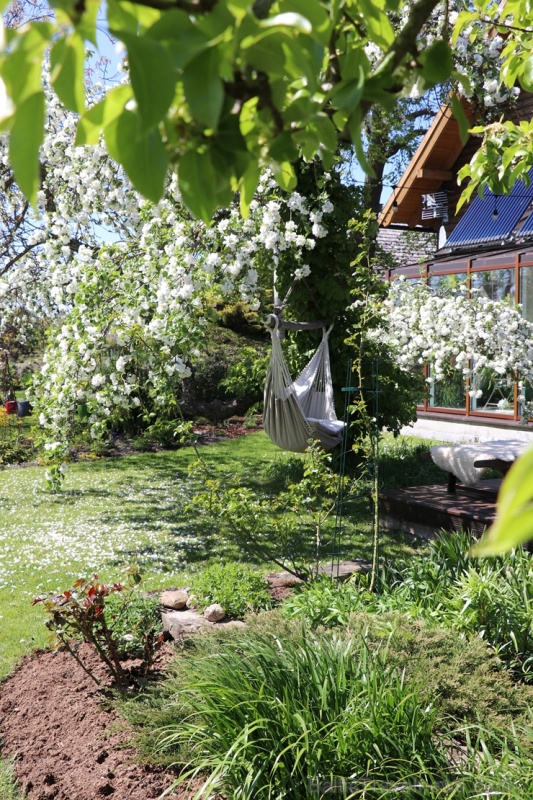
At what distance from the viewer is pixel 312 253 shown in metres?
7.97

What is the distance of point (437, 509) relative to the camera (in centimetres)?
632

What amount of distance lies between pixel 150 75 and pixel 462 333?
296 inches

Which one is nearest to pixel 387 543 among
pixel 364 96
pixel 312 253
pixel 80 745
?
pixel 312 253

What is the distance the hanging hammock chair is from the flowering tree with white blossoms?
903mm

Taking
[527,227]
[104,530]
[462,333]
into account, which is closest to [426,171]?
[527,227]

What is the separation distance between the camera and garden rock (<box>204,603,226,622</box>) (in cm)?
396

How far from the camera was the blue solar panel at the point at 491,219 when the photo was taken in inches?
408

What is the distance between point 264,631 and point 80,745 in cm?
86

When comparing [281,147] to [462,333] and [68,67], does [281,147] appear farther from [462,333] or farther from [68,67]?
[462,333]

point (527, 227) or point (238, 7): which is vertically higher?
point (527, 227)

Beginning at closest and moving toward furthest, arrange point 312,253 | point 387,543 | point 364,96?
point 364,96 < point 387,543 < point 312,253

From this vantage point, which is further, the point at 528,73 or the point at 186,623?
the point at 186,623

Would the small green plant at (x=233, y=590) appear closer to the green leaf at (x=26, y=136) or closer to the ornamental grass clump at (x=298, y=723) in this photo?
the ornamental grass clump at (x=298, y=723)

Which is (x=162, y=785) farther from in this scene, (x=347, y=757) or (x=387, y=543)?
(x=387, y=543)
